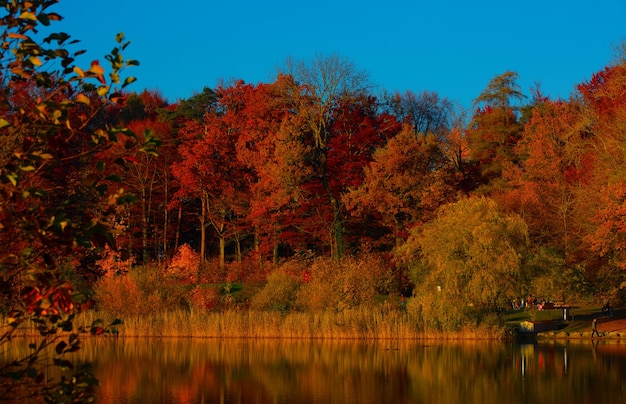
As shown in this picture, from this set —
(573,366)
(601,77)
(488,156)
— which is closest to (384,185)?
(488,156)

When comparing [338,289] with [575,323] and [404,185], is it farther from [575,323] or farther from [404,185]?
[575,323]

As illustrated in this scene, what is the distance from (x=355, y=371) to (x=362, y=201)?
18.5 meters

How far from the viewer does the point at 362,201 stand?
4406cm

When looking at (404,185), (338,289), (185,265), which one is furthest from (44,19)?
(185,265)

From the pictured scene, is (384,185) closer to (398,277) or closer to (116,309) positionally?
(398,277)

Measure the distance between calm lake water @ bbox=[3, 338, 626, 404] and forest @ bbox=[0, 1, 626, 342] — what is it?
345 centimetres

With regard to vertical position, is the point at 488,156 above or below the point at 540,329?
above

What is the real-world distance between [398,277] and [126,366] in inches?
768

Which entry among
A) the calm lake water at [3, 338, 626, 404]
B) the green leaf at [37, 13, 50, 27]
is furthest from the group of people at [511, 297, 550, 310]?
the green leaf at [37, 13, 50, 27]

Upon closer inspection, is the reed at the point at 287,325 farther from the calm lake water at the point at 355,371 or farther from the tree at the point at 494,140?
the tree at the point at 494,140

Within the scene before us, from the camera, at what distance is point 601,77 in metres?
58.4

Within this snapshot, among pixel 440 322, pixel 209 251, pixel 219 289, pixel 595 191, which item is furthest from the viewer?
pixel 209 251

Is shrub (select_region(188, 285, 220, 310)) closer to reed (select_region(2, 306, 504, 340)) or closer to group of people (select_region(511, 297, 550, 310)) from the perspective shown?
reed (select_region(2, 306, 504, 340))

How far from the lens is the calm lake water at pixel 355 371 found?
22.1m
